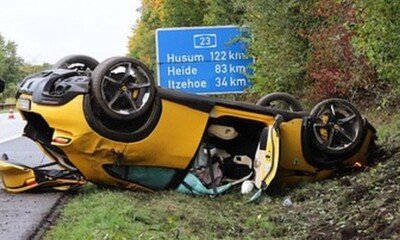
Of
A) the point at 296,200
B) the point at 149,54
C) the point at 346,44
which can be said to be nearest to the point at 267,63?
the point at 346,44

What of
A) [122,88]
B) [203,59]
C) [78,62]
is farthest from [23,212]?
[203,59]

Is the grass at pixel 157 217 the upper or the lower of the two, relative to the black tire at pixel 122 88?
lower

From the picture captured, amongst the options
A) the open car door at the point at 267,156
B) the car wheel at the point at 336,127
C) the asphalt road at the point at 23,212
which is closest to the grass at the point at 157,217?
the asphalt road at the point at 23,212

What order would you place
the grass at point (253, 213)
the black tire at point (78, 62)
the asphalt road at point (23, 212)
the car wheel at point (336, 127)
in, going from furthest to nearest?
the black tire at point (78, 62) → the car wheel at point (336, 127) → the asphalt road at point (23, 212) → the grass at point (253, 213)

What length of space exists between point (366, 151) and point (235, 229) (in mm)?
2616

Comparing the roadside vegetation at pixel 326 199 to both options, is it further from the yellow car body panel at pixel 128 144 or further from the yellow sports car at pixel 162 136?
the yellow car body panel at pixel 128 144

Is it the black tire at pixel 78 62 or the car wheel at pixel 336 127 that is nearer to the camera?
the car wheel at pixel 336 127

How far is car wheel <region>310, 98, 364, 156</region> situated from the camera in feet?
25.2

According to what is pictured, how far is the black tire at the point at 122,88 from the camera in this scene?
6.88m

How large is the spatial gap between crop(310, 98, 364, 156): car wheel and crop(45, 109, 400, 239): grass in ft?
1.06

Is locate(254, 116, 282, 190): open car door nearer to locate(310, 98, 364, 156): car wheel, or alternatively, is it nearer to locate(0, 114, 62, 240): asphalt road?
locate(310, 98, 364, 156): car wheel

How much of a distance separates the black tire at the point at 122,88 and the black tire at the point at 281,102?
2.17 meters

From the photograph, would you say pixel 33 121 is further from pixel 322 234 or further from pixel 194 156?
pixel 322 234

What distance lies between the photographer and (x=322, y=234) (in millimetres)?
5262
